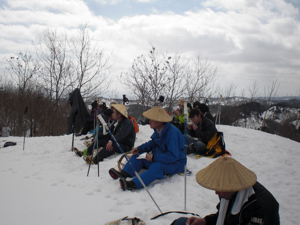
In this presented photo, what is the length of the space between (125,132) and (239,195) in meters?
3.70

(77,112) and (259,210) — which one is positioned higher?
(77,112)

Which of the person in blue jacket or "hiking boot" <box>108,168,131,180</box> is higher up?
the person in blue jacket

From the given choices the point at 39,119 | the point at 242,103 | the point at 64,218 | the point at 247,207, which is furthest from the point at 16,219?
the point at 242,103

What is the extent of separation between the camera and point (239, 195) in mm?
1602

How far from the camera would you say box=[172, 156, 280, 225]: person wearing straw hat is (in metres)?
1.48

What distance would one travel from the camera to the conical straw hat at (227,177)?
154 centimetres

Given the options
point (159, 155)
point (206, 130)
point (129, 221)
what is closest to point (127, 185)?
point (159, 155)

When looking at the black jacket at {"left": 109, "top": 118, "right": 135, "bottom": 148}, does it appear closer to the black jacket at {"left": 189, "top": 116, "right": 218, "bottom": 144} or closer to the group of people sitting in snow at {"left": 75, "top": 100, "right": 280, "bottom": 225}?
the group of people sitting in snow at {"left": 75, "top": 100, "right": 280, "bottom": 225}

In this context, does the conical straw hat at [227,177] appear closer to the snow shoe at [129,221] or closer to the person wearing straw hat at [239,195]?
the person wearing straw hat at [239,195]

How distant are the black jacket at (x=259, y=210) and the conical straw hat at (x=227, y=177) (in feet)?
0.40

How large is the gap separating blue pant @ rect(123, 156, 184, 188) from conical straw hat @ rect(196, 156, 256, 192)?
5.81 feet

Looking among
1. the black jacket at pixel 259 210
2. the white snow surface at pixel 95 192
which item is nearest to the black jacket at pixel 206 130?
the white snow surface at pixel 95 192

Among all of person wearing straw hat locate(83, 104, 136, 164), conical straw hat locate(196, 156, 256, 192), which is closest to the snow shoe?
conical straw hat locate(196, 156, 256, 192)

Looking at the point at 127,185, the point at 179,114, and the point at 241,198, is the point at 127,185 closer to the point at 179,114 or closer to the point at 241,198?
the point at 241,198
